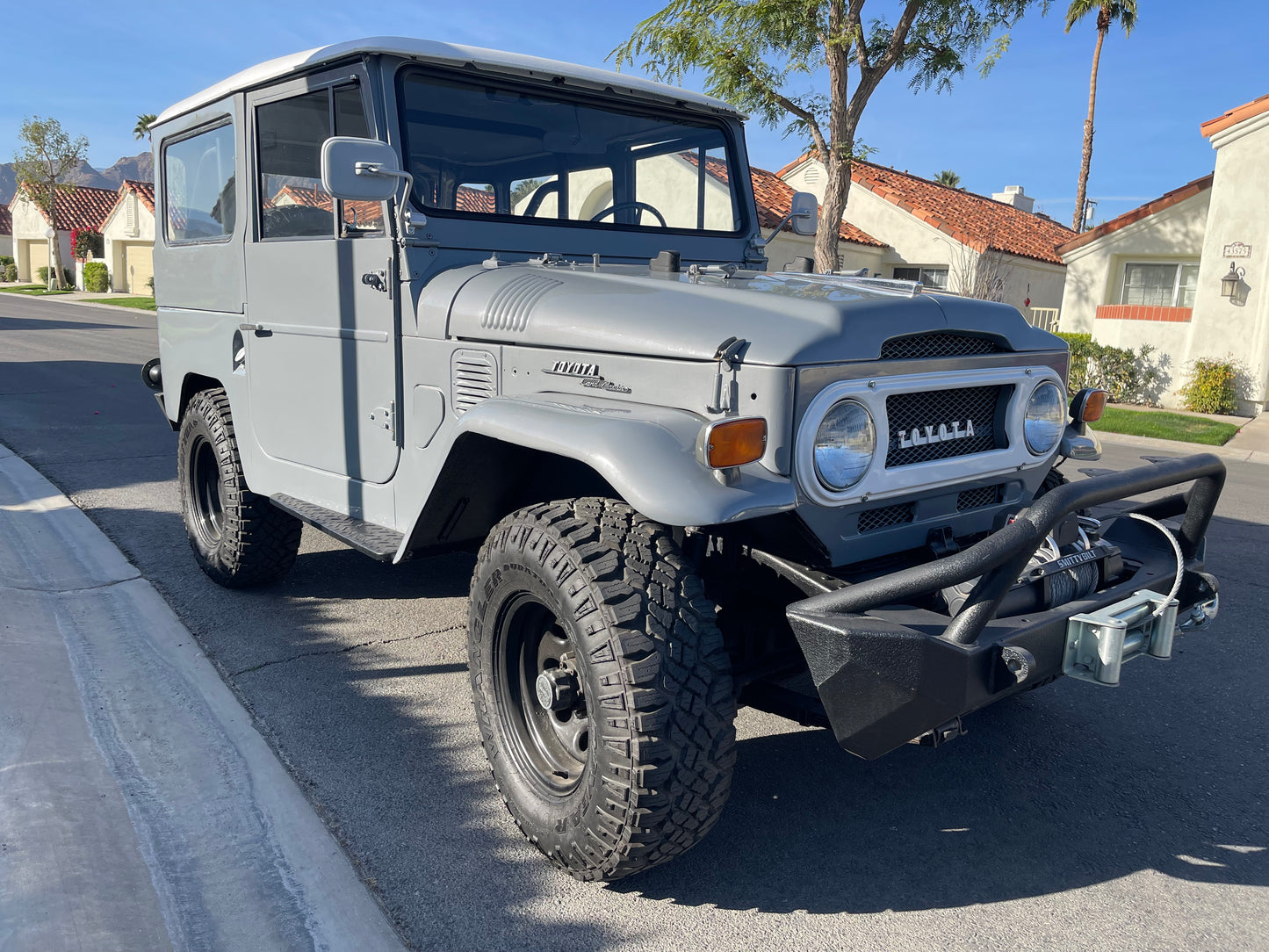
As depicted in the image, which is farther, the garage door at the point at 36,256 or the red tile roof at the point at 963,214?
the garage door at the point at 36,256

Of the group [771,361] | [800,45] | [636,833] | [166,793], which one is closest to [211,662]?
[166,793]

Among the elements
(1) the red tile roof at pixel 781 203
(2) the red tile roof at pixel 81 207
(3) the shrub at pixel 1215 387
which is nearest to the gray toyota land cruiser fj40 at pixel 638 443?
(1) the red tile roof at pixel 781 203

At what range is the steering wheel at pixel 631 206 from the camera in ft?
12.4

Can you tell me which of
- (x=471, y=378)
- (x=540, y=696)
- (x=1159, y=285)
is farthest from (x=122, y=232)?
(x=540, y=696)

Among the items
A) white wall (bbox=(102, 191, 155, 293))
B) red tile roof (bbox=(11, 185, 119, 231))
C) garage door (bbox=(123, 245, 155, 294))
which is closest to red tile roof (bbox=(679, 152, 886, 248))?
white wall (bbox=(102, 191, 155, 293))

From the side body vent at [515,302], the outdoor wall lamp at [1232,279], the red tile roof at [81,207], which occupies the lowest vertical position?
the side body vent at [515,302]

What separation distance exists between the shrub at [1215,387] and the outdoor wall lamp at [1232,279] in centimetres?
102

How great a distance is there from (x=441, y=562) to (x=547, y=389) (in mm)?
2603

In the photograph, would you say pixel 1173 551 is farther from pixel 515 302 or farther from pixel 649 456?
pixel 515 302

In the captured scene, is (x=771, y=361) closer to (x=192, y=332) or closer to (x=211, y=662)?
(x=211, y=662)

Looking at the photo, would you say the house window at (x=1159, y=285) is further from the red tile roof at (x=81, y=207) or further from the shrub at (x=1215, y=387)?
the red tile roof at (x=81, y=207)

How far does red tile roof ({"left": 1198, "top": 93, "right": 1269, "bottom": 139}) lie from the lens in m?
14.1

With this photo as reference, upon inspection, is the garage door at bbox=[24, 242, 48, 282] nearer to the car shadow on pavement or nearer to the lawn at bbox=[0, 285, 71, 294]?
the lawn at bbox=[0, 285, 71, 294]

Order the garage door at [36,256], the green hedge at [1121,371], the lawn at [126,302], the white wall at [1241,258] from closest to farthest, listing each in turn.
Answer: the white wall at [1241,258], the green hedge at [1121,371], the lawn at [126,302], the garage door at [36,256]
